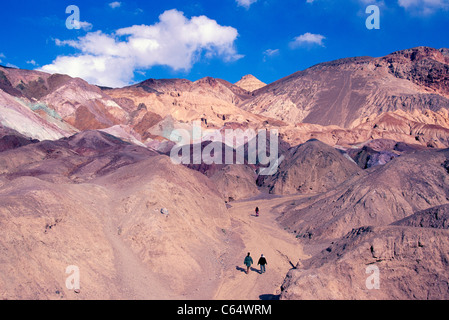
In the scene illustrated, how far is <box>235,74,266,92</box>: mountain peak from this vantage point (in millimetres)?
158375

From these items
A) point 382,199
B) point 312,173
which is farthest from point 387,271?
point 312,173

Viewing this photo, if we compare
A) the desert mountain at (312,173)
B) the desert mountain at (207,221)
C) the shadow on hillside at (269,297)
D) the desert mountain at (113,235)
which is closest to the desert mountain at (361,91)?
the desert mountain at (207,221)

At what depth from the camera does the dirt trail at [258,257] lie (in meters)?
13.7

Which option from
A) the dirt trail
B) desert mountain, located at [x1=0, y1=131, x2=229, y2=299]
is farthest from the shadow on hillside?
desert mountain, located at [x1=0, y1=131, x2=229, y2=299]

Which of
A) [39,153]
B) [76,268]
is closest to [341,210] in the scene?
[76,268]

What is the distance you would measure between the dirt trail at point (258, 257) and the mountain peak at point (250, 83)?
133267 millimetres

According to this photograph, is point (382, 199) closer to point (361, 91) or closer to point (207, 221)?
point (207, 221)

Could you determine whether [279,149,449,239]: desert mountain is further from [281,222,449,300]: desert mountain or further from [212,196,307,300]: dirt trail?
[281,222,449,300]: desert mountain

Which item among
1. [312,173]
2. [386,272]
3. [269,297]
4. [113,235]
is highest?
[312,173]

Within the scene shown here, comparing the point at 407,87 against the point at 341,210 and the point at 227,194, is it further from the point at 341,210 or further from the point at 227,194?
the point at 341,210

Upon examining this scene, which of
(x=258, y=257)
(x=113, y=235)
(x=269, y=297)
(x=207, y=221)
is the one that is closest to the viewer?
(x=269, y=297)

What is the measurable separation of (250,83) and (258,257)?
147 meters

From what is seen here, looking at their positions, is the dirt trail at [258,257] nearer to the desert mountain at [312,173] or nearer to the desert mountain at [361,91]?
the desert mountain at [312,173]

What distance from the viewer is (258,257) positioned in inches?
706
